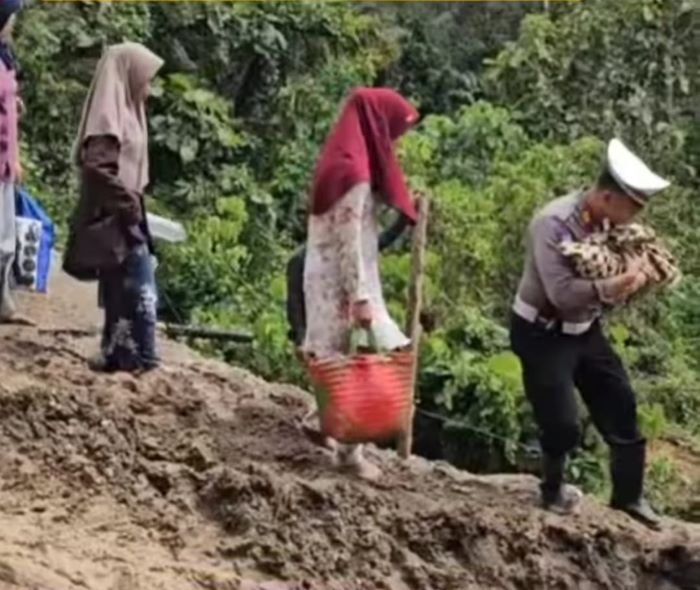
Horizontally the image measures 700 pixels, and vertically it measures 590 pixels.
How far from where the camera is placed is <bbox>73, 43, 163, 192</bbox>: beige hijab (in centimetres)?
636

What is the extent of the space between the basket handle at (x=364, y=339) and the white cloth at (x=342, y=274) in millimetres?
20

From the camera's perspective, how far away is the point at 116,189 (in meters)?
6.39

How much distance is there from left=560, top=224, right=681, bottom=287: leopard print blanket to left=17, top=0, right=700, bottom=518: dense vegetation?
10.9ft

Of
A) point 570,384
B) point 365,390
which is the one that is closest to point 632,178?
point 570,384

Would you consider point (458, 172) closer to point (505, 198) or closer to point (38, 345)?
point (505, 198)

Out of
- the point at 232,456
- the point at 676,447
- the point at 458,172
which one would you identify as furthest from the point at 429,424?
the point at 458,172

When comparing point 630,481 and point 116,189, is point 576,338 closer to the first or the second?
point 630,481

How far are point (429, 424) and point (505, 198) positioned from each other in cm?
275

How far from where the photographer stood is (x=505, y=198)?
1135 centimetres

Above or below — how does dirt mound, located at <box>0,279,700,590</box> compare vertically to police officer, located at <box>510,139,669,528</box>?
below

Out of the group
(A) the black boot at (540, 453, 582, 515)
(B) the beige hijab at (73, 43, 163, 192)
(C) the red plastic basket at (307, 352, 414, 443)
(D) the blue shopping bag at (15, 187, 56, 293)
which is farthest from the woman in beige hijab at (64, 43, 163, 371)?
(A) the black boot at (540, 453, 582, 515)

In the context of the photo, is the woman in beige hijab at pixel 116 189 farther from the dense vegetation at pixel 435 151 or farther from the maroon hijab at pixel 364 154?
the dense vegetation at pixel 435 151

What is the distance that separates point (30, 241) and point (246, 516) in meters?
2.45

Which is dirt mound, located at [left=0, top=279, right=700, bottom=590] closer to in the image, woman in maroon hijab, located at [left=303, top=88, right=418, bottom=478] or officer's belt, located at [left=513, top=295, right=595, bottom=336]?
woman in maroon hijab, located at [left=303, top=88, right=418, bottom=478]
